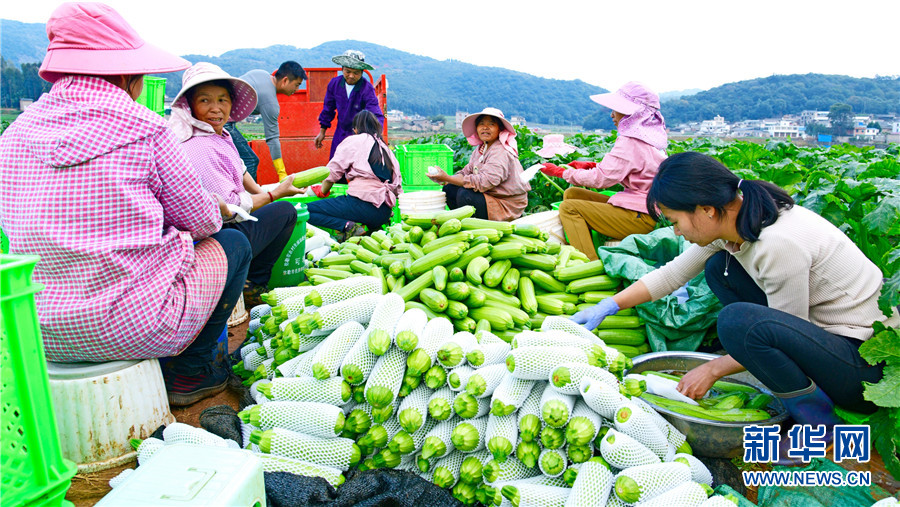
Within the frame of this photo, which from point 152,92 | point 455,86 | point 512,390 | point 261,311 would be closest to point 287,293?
point 261,311

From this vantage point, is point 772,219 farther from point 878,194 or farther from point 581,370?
point 878,194

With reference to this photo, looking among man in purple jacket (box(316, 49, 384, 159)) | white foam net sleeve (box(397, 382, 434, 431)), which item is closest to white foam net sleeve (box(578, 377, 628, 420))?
white foam net sleeve (box(397, 382, 434, 431))

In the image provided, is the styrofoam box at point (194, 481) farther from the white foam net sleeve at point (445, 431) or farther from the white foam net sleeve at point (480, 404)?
the white foam net sleeve at point (480, 404)

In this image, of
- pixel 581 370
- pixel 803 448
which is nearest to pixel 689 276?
pixel 803 448

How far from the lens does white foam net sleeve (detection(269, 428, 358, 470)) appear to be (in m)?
2.77

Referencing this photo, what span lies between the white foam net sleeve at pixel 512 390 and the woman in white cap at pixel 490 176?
14.6ft

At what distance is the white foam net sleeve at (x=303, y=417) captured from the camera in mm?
2785

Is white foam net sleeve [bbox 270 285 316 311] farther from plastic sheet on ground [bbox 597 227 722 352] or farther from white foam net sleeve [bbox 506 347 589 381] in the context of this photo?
plastic sheet on ground [bbox 597 227 722 352]

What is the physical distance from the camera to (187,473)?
204 centimetres

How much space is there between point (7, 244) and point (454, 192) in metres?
4.94

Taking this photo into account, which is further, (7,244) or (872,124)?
(872,124)

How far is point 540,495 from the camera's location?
8.04 ft

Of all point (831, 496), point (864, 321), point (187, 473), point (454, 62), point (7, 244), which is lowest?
point (831, 496)

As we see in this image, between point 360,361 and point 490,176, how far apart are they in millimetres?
4417
